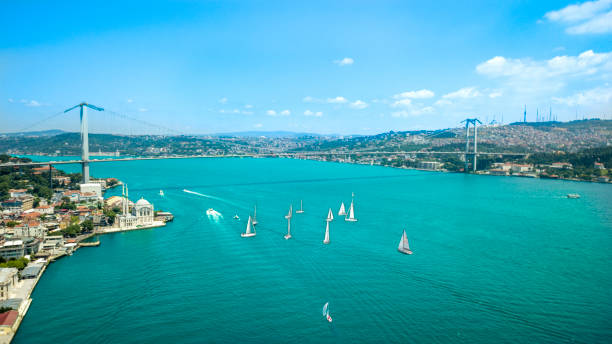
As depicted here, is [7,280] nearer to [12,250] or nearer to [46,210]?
[12,250]

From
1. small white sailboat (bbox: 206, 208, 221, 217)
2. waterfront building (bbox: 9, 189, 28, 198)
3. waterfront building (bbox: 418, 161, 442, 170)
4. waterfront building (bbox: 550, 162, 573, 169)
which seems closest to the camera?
small white sailboat (bbox: 206, 208, 221, 217)

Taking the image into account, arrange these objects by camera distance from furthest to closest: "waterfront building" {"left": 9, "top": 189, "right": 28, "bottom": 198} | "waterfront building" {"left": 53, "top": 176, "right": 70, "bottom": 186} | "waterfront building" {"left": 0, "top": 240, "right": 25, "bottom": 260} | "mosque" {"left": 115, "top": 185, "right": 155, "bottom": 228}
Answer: "waterfront building" {"left": 53, "top": 176, "right": 70, "bottom": 186} < "waterfront building" {"left": 9, "top": 189, "right": 28, "bottom": 198} < "mosque" {"left": 115, "top": 185, "right": 155, "bottom": 228} < "waterfront building" {"left": 0, "top": 240, "right": 25, "bottom": 260}

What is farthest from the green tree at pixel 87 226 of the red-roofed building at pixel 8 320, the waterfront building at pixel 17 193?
the waterfront building at pixel 17 193

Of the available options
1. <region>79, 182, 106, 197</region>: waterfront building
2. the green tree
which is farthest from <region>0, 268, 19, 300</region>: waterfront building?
<region>79, 182, 106, 197</region>: waterfront building

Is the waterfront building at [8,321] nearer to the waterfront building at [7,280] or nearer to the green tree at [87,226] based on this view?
the waterfront building at [7,280]

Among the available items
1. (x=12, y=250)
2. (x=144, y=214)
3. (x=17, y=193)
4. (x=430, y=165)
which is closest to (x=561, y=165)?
(x=430, y=165)

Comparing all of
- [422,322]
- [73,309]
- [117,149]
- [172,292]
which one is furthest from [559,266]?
[117,149]

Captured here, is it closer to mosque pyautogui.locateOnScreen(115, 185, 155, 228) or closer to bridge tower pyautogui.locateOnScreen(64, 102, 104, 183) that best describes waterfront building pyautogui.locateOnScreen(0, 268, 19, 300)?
mosque pyautogui.locateOnScreen(115, 185, 155, 228)
